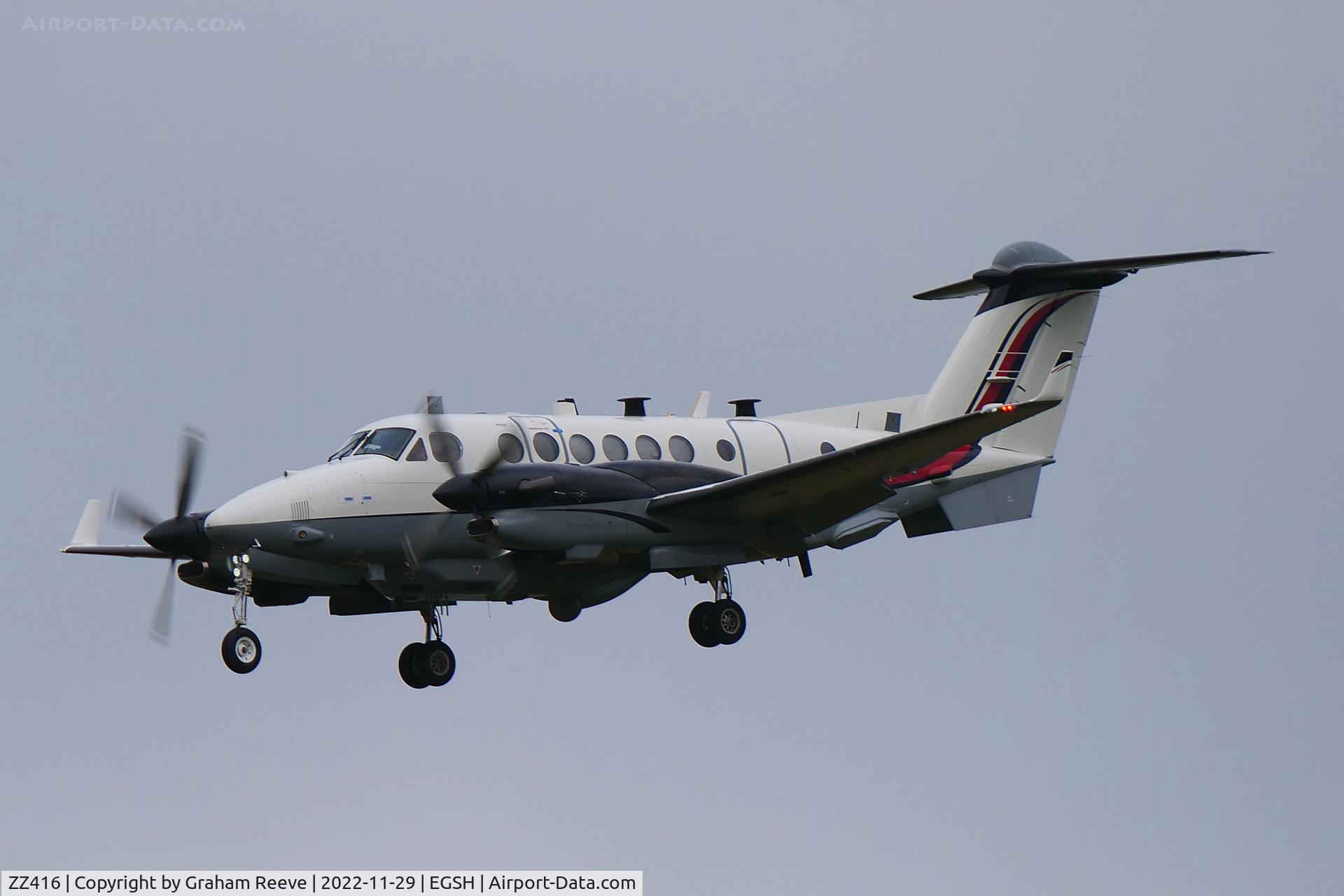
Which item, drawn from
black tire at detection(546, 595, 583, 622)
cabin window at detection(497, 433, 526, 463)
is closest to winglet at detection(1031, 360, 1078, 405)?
black tire at detection(546, 595, 583, 622)

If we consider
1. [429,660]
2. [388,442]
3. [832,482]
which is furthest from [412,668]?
[832,482]

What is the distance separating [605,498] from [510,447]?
1332 millimetres

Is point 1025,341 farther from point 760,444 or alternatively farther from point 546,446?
point 546,446

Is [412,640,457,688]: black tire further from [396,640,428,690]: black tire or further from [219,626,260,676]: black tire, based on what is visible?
[219,626,260,676]: black tire

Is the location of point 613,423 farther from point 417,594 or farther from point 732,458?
point 417,594

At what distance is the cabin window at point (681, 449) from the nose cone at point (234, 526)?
5373mm

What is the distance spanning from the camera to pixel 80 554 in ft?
73.2

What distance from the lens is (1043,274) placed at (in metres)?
24.2

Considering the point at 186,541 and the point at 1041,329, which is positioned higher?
the point at 1041,329

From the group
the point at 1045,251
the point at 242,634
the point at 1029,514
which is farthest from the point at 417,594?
the point at 1045,251

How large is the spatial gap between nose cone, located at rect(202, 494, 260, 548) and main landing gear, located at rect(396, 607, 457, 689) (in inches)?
129

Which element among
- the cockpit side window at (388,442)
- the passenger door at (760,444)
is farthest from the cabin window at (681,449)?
the cockpit side window at (388,442)

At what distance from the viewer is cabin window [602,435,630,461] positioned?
841 inches

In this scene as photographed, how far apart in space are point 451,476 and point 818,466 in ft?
13.9
